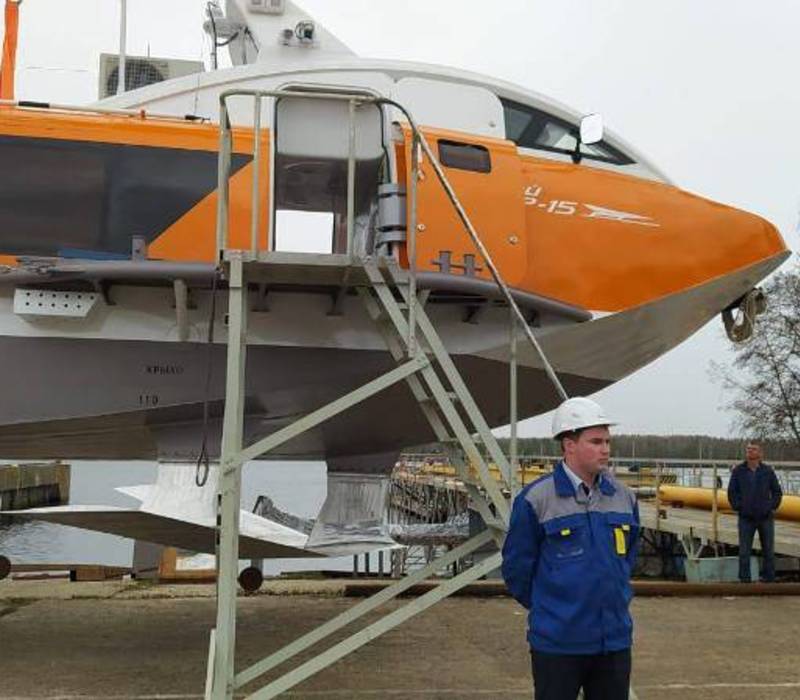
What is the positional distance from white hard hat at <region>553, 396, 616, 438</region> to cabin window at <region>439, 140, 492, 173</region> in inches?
124

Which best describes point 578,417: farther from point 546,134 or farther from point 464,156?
point 546,134

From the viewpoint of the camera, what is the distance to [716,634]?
738cm

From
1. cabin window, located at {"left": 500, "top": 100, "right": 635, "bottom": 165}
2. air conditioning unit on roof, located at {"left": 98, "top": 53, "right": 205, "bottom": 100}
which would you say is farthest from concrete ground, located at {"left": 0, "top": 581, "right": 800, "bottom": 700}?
air conditioning unit on roof, located at {"left": 98, "top": 53, "right": 205, "bottom": 100}

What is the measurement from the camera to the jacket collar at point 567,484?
3.28m

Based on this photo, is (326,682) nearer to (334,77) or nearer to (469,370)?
(469,370)

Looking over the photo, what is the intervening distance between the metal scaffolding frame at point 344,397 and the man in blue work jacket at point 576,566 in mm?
1233

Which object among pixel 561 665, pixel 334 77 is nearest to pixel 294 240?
pixel 334 77

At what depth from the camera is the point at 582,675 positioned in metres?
3.25

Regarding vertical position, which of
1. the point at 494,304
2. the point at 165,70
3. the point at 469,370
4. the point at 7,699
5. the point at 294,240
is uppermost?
the point at 165,70

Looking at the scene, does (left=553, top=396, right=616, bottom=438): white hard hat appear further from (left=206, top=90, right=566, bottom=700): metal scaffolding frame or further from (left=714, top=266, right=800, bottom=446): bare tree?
(left=714, top=266, right=800, bottom=446): bare tree

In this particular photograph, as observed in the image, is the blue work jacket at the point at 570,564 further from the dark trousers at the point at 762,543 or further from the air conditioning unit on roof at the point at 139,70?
the dark trousers at the point at 762,543

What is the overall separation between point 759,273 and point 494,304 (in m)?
2.23

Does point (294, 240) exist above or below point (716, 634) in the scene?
above

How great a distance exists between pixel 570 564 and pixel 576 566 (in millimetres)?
22
